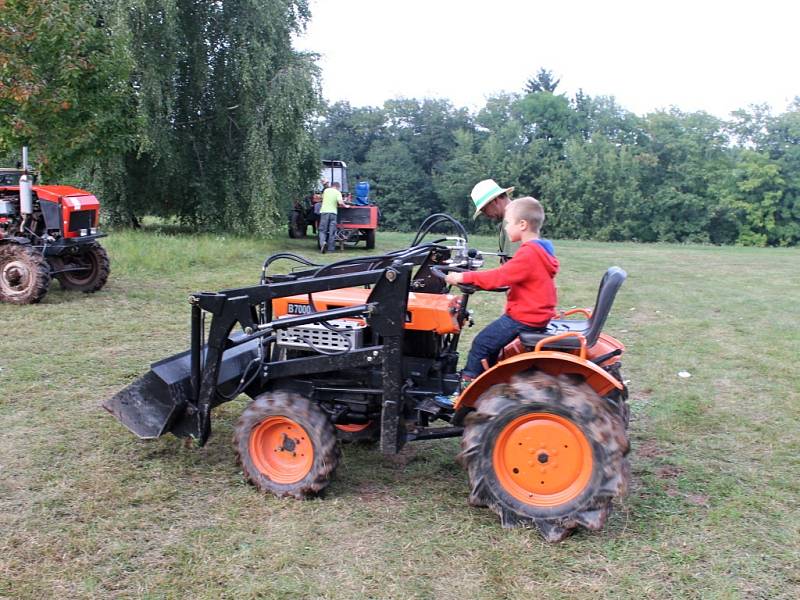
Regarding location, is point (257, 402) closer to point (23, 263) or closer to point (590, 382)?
point (590, 382)

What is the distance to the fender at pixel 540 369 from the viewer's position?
11.6 feet

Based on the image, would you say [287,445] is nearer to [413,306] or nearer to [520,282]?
[413,306]

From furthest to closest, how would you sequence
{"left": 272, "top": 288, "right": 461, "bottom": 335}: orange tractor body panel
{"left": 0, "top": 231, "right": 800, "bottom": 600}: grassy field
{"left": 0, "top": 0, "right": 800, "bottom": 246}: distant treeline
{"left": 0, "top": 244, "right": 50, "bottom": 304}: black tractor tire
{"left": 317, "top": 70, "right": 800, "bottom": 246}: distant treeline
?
{"left": 317, "top": 70, "right": 800, "bottom": 246}: distant treeline, {"left": 0, "top": 0, "right": 800, "bottom": 246}: distant treeline, {"left": 0, "top": 244, "right": 50, "bottom": 304}: black tractor tire, {"left": 272, "top": 288, "right": 461, "bottom": 335}: orange tractor body panel, {"left": 0, "top": 231, "right": 800, "bottom": 600}: grassy field

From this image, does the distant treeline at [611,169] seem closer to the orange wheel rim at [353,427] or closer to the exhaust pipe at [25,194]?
the exhaust pipe at [25,194]

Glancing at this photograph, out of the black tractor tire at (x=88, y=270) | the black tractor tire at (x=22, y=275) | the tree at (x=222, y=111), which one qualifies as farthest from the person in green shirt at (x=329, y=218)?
the black tractor tire at (x=22, y=275)

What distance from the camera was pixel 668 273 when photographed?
15359 mm

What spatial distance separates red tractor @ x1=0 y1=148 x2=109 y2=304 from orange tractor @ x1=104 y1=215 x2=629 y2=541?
5277mm

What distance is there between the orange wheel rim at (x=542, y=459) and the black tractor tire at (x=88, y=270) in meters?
7.55

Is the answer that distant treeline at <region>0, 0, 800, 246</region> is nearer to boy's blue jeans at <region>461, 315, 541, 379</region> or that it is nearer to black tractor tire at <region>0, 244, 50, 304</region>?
black tractor tire at <region>0, 244, 50, 304</region>

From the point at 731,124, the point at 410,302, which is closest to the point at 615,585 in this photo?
the point at 410,302

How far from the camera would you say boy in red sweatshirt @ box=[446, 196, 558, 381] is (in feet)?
12.0

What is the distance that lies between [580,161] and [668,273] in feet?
78.4

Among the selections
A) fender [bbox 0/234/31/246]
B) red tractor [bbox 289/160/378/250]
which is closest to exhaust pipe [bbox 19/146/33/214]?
fender [bbox 0/234/31/246]

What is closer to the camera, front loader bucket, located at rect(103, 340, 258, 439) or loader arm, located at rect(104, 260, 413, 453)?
loader arm, located at rect(104, 260, 413, 453)
